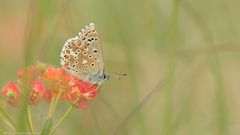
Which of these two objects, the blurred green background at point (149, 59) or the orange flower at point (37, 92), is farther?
the blurred green background at point (149, 59)

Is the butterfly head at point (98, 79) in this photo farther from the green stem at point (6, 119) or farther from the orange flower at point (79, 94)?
the green stem at point (6, 119)

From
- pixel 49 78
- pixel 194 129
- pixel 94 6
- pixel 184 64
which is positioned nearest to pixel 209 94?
pixel 184 64

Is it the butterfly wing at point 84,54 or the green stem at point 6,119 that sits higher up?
the butterfly wing at point 84,54

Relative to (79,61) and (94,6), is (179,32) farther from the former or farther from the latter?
(79,61)

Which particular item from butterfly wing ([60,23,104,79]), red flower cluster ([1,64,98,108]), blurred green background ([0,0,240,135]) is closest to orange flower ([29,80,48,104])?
red flower cluster ([1,64,98,108])

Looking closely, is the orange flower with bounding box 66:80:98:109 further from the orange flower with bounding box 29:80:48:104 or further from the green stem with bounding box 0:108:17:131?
the green stem with bounding box 0:108:17:131

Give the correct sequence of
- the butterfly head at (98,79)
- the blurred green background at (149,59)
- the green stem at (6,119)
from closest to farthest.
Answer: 1. the green stem at (6,119)
2. the butterfly head at (98,79)
3. the blurred green background at (149,59)

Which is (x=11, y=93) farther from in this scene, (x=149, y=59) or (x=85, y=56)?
(x=149, y=59)

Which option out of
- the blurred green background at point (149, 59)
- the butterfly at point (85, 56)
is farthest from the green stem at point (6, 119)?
the blurred green background at point (149, 59)
